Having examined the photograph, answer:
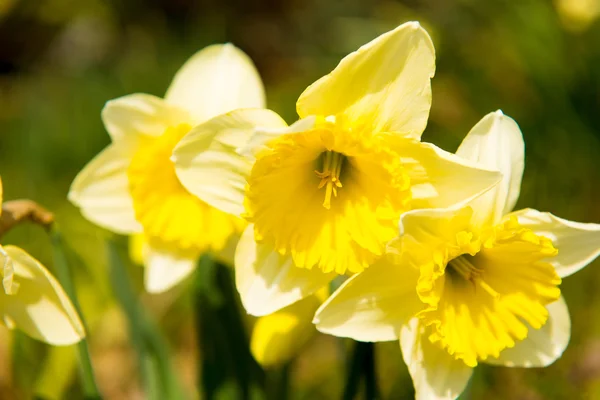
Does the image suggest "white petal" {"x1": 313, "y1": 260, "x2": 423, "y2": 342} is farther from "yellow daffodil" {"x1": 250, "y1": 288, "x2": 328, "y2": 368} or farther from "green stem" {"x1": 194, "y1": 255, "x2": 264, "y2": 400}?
"green stem" {"x1": 194, "y1": 255, "x2": 264, "y2": 400}

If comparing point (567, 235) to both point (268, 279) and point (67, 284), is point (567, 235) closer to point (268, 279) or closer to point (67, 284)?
point (268, 279)

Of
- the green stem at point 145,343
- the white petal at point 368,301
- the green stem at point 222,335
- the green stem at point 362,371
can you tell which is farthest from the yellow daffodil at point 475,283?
the green stem at point 145,343

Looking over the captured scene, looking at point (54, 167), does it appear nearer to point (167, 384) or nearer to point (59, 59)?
point (59, 59)

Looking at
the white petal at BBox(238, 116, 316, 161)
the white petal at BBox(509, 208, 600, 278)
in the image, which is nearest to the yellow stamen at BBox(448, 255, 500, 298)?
the white petal at BBox(509, 208, 600, 278)

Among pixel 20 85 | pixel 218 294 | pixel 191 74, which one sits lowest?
pixel 20 85

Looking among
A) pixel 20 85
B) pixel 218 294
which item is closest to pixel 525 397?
pixel 218 294

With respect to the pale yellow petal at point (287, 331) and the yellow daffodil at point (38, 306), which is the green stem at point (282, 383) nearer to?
the pale yellow petal at point (287, 331)

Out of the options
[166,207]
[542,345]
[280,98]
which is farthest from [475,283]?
[280,98]
